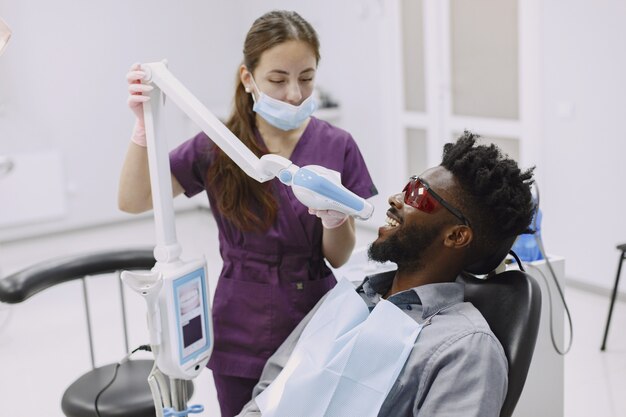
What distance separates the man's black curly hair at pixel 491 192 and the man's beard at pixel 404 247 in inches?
3.9

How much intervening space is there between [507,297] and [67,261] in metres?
1.16

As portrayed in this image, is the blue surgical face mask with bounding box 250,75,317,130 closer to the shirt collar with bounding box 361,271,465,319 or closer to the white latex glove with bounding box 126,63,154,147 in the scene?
the white latex glove with bounding box 126,63,154,147

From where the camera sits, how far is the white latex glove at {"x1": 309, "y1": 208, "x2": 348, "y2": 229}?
131 centimetres

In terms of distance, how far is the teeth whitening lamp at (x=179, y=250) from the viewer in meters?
1.21

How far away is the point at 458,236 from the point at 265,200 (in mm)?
403

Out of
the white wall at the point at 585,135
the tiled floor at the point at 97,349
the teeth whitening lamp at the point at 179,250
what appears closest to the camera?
the teeth whitening lamp at the point at 179,250

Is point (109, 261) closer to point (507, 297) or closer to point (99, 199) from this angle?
point (507, 297)

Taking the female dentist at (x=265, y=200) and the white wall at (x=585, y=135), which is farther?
the white wall at (x=585, y=135)

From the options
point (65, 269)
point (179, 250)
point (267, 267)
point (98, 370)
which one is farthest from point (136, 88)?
point (98, 370)

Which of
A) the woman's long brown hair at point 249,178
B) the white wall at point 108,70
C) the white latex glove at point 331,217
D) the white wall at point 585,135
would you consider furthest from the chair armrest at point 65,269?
the white wall at point 108,70

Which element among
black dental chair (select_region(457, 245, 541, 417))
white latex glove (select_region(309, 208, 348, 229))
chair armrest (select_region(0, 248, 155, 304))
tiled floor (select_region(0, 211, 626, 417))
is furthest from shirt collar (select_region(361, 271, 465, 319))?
tiled floor (select_region(0, 211, 626, 417))

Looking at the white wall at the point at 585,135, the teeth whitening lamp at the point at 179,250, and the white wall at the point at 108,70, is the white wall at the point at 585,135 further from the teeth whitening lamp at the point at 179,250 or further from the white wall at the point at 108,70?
the teeth whitening lamp at the point at 179,250

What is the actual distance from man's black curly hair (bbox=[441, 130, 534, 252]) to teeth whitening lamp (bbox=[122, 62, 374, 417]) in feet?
0.70

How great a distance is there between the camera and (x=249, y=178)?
1.57 m
